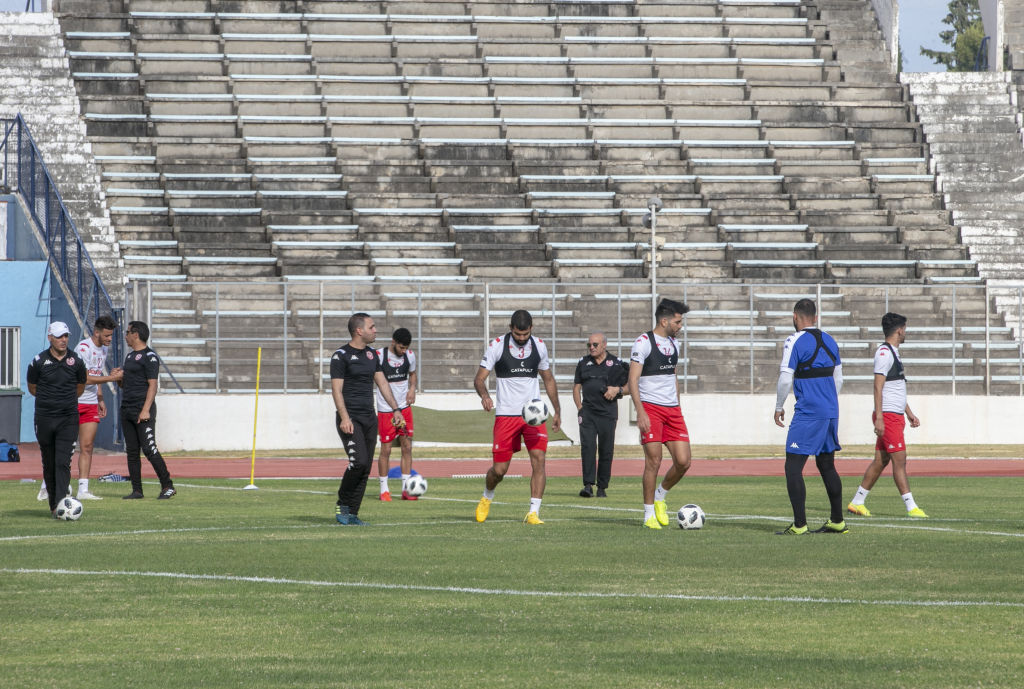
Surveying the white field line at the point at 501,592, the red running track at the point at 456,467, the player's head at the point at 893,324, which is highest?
the player's head at the point at 893,324

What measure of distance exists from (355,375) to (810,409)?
14.4ft

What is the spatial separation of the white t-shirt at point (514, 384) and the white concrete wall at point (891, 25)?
32073 mm

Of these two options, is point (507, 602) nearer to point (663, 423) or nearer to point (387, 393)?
point (663, 423)

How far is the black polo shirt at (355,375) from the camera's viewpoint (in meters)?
14.6

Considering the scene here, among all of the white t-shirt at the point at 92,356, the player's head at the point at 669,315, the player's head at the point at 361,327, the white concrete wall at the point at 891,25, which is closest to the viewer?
the player's head at the point at 669,315

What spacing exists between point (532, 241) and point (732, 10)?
1354 cm

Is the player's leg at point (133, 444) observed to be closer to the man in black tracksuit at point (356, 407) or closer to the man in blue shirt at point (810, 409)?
the man in black tracksuit at point (356, 407)

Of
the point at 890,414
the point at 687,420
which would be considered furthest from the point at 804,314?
the point at 687,420

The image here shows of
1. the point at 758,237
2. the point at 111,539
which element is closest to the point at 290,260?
the point at 758,237

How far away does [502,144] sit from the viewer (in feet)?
128

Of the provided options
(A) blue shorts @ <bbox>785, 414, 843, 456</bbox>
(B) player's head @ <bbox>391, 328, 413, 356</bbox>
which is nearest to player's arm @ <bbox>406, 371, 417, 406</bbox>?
(B) player's head @ <bbox>391, 328, 413, 356</bbox>

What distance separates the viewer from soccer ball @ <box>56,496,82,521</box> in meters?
15.1

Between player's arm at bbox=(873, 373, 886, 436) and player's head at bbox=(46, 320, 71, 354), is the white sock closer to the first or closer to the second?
player's arm at bbox=(873, 373, 886, 436)

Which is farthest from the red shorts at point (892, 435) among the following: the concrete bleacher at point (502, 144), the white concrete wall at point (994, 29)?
the white concrete wall at point (994, 29)
